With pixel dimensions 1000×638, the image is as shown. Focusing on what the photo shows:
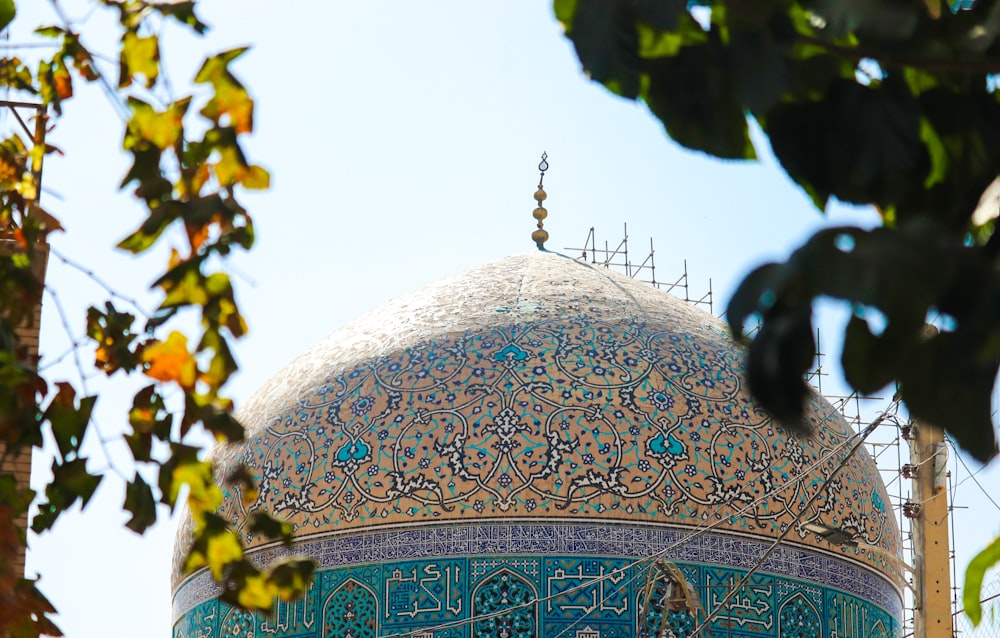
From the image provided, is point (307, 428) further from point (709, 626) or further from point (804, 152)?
point (804, 152)

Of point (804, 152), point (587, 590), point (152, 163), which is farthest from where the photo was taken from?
point (587, 590)

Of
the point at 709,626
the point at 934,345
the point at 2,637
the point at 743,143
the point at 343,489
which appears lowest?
the point at 934,345

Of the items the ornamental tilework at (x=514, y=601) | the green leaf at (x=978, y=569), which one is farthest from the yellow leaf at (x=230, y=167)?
the ornamental tilework at (x=514, y=601)

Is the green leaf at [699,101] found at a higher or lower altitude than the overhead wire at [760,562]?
lower

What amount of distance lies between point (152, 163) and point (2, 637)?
2.04 ft

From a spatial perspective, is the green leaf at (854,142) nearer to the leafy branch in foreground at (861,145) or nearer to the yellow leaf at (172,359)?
the leafy branch in foreground at (861,145)

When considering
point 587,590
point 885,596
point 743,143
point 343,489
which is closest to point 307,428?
point 343,489

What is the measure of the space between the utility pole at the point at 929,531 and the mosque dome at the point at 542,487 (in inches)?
10.9

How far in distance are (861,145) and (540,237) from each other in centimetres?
792

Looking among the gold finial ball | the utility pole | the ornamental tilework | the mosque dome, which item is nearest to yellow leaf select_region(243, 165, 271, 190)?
the utility pole

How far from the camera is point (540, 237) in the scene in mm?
9273

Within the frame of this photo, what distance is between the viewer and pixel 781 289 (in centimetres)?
116

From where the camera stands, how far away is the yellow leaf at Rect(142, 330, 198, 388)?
2.03 meters

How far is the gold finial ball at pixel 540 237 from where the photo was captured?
927 centimetres
